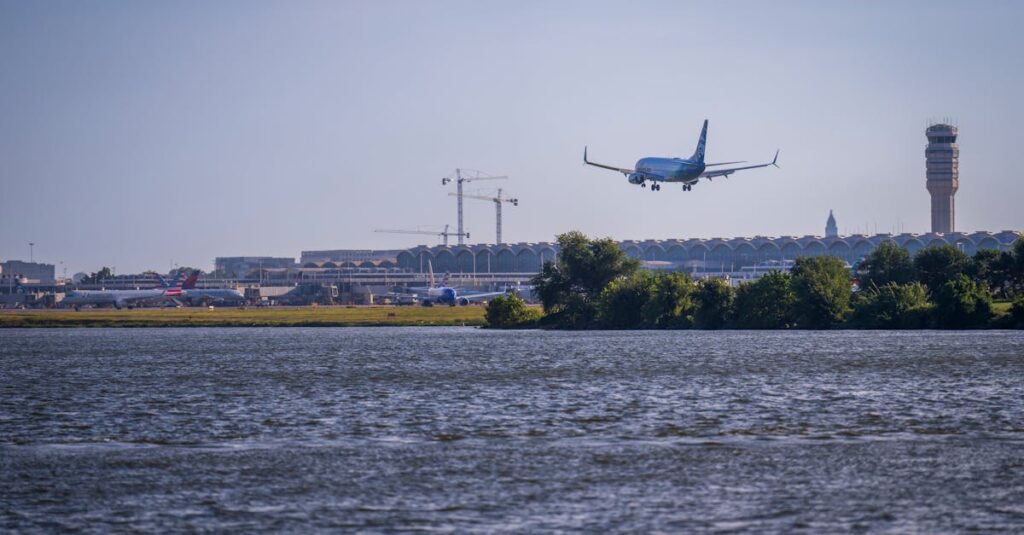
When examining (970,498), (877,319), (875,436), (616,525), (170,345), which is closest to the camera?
(616,525)

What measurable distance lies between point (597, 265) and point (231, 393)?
100.0 m

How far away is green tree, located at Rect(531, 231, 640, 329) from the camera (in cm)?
16125

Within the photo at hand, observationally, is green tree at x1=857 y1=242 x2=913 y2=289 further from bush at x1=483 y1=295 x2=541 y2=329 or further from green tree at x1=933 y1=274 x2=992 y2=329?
bush at x1=483 y1=295 x2=541 y2=329

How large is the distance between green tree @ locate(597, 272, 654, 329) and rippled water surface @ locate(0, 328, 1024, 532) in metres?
69.8

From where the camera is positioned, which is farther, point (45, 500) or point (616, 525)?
point (45, 500)

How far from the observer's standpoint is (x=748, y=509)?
31.0m

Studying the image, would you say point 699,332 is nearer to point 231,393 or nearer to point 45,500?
point 231,393

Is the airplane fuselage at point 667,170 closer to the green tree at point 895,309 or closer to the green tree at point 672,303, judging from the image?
the green tree at point 672,303

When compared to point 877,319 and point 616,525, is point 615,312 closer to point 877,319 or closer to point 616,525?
point 877,319

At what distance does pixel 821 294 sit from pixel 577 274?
33163 millimetres

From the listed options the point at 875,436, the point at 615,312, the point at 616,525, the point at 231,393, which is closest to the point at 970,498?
the point at 616,525

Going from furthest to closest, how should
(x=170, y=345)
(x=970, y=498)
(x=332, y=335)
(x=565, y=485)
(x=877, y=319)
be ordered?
1. (x=332, y=335)
2. (x=877, y=319)
3. (x=170, y=345)
4. (x=565, y=485)
5. (x=970, y=498)

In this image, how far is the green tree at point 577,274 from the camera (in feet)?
529

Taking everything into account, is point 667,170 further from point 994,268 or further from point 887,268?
point 994,268
